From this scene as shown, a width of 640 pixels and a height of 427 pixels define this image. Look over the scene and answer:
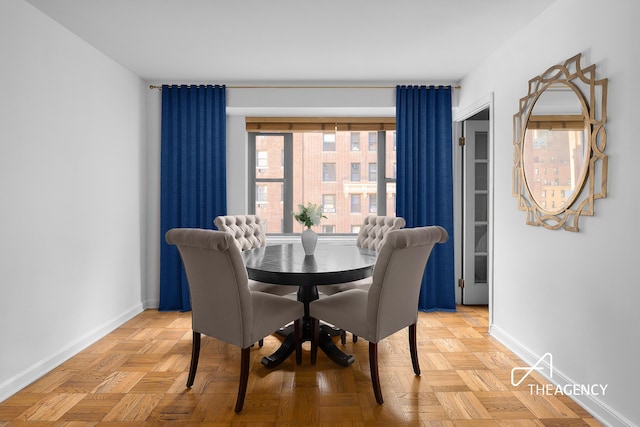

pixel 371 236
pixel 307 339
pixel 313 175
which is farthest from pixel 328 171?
pixel 307 339

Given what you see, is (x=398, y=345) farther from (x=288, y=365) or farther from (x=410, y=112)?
(x=410, y=112)

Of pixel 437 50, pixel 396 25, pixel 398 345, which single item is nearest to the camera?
pixel 396 25

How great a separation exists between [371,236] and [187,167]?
6.91 ft

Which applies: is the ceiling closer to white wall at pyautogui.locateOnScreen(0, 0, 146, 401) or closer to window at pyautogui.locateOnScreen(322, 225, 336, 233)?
white wall at pyautogui.locateOnScreen(0, 0, 146, 401)

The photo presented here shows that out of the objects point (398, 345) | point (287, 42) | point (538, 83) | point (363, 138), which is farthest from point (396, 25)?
point (398, 345)

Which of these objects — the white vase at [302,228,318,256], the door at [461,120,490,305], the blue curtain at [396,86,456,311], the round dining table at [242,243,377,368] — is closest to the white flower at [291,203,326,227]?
the white vase at [302,228,318,256]

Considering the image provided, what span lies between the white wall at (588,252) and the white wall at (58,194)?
3403mm

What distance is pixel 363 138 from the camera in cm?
484

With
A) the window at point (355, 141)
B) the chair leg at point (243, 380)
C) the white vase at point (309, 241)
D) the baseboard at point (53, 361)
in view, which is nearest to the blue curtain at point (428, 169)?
the window at point (355, 141)

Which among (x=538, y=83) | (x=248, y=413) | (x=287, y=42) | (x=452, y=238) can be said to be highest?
(x=287, y=42)

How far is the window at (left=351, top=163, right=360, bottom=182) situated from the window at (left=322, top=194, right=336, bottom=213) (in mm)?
371

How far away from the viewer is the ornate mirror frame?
1988 millimetres

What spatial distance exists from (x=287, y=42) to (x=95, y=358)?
287 centimetres

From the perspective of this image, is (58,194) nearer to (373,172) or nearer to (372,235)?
(372,235)
